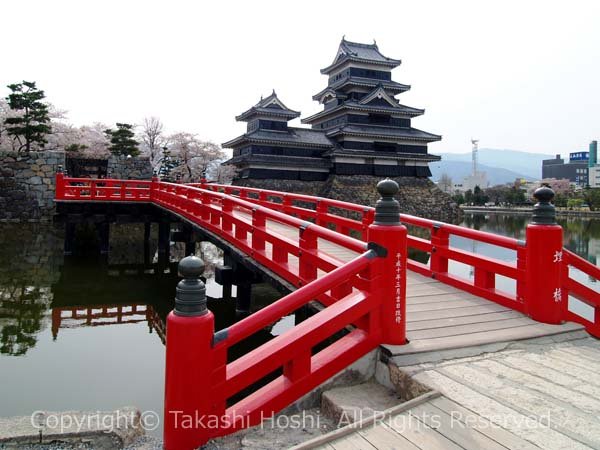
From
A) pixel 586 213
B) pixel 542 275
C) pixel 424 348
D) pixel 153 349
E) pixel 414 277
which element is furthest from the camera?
pixel 586 213

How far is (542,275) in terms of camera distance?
414 cm

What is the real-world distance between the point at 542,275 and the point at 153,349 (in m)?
Result: 6.24

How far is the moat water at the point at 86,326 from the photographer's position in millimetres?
5785

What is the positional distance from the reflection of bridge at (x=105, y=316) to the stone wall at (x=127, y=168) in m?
17.0

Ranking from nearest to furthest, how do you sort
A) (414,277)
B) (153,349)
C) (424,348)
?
(424,348) < (414,277) < (153,349)

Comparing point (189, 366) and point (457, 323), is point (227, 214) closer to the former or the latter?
point (457, 323)

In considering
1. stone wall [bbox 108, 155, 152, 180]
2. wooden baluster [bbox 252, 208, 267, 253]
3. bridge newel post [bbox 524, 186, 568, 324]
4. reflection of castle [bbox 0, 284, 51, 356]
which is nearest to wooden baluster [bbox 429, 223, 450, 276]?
bridge newel post [bbox 524, 186, 568, 324]

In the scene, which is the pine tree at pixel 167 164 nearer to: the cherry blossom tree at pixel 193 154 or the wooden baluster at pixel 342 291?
the cherry blossom tree at pixel 193 154

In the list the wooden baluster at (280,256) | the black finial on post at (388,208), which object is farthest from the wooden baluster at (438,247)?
the black finial on post at (388,208)

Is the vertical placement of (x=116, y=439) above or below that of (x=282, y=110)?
below

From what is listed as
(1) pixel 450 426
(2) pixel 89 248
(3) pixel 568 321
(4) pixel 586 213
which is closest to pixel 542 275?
(3) pixel 568 321

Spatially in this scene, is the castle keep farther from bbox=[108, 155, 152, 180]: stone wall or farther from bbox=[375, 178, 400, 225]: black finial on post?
bbox=[375, 178, 400, 225]: black finial on post

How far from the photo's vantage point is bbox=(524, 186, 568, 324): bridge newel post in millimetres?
4098

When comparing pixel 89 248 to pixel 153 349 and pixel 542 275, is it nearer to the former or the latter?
pixel 153 349
